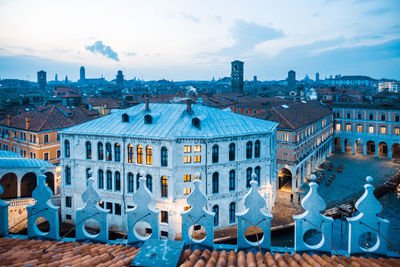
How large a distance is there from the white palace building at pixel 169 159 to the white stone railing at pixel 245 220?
18.2 metres

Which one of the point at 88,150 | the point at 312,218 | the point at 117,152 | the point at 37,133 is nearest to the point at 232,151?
the point at 117,152

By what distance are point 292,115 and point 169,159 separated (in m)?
28.3

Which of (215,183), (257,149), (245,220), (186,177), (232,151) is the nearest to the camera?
(245,220)

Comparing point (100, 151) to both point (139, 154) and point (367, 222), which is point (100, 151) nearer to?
point (139, 154)

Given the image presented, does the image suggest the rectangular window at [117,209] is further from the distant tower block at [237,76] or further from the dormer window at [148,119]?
the distant tower block at [237,76]

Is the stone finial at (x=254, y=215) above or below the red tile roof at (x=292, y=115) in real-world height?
below

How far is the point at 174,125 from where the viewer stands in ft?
113

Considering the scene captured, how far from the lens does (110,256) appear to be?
10.0 metres

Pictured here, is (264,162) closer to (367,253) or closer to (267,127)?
(267,127)

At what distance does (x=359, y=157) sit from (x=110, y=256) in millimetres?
68296

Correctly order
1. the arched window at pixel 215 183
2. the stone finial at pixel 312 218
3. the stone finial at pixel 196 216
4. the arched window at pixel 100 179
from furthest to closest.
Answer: the arched window at pixel 100 179 → the arched window at pixel 215 183 → the stone finial at pixel 196 216 → the stone finial at pixel 312 218

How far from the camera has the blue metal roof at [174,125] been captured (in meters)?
33.5

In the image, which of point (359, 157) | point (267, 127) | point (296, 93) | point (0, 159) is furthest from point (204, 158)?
point (296, 93)

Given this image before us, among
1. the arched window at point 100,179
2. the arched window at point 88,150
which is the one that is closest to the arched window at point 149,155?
the arched window at point 100,179
